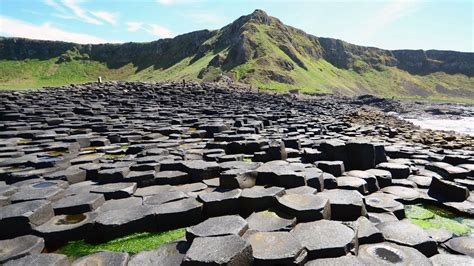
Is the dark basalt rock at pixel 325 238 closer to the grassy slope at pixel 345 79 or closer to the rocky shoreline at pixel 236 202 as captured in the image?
the rocky shoreline at pixel 236 202

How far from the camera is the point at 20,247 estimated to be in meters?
3.31

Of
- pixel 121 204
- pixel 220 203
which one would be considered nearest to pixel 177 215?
pixel 220 203

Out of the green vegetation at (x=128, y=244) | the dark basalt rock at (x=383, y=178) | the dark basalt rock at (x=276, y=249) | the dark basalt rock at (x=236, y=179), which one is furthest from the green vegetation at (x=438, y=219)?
the green vegetation at (x=128, y=244)

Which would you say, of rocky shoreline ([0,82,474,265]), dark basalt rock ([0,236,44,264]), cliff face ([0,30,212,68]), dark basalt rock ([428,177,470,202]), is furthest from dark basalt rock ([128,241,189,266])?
cliff face ([0,30,212,68])

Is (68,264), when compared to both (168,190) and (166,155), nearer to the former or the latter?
(168,190)

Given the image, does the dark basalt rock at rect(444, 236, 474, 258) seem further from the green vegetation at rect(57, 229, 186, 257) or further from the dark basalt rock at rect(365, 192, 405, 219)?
the green vegetation at rect(57, 229, 186, 257)

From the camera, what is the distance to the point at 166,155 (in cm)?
700

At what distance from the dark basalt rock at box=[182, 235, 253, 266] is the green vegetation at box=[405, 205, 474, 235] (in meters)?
2.74

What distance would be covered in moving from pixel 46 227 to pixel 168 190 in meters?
1.73

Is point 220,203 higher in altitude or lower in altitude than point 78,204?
higher

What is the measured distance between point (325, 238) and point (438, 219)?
2.30 meters

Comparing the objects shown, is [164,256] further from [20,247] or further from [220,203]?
[20,247]

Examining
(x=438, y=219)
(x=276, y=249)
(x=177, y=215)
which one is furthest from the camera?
(x=438, y=219)

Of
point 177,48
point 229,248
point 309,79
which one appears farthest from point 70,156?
point 177,48
